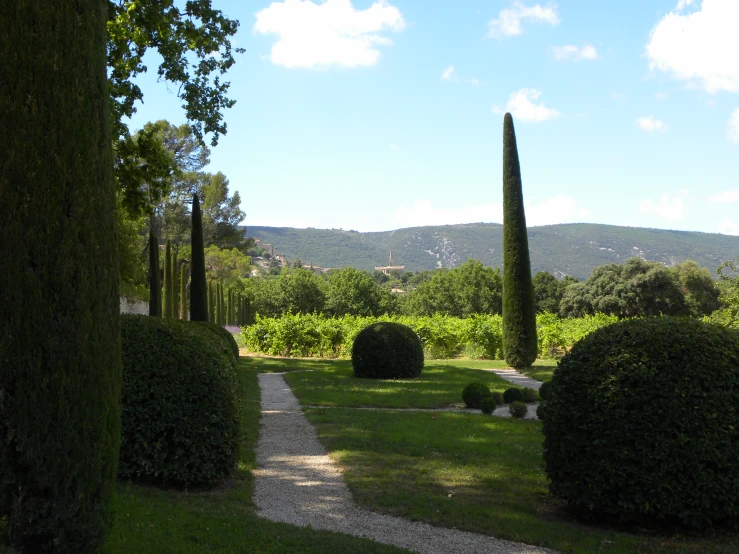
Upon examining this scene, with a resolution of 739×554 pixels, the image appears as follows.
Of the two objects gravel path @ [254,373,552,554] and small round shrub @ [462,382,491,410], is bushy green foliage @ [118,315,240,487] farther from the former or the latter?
small round shrub @ [462,382,491,410]

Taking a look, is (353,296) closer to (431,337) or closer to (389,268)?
(431,337)

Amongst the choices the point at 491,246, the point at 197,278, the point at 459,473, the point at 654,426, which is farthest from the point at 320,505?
the point at 491,246

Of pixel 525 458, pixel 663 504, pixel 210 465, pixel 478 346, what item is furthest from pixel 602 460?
pixel 478 346

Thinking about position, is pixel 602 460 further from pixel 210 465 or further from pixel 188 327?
pixel 188 327

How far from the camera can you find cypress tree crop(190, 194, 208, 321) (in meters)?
22.0

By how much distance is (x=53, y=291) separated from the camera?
3416mm

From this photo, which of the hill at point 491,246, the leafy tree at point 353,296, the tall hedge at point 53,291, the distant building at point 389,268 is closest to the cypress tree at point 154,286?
the tall hedge at point 53,291

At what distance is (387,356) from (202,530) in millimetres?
12580

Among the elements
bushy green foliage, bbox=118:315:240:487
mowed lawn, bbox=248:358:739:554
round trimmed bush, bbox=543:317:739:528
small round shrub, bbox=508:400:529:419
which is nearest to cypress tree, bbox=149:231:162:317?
mowed lawn, bbox=248:358:739:554

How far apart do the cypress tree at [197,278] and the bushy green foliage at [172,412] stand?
15851 millimetres

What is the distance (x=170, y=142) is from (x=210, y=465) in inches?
1887

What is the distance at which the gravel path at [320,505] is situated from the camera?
495 cm

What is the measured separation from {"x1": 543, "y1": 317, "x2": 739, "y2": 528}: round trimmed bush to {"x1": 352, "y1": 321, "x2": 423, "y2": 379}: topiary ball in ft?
38.6

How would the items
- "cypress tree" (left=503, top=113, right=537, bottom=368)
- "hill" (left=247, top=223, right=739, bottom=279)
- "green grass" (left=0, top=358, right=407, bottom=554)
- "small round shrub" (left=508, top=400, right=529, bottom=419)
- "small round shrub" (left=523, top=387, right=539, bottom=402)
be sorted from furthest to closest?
"hill" (left=247, top=223, right=739, bottom=279)
"cypress tree" (left=503, top=113, right=537, bottom=368)
"small round shrub" (left=523, top=387, right=539, bottom=402)
"small round shrub" (left=508, top=400, right=529, bottom=419)
"green grass" (left=0, top=358, right=407, bottom=554)
